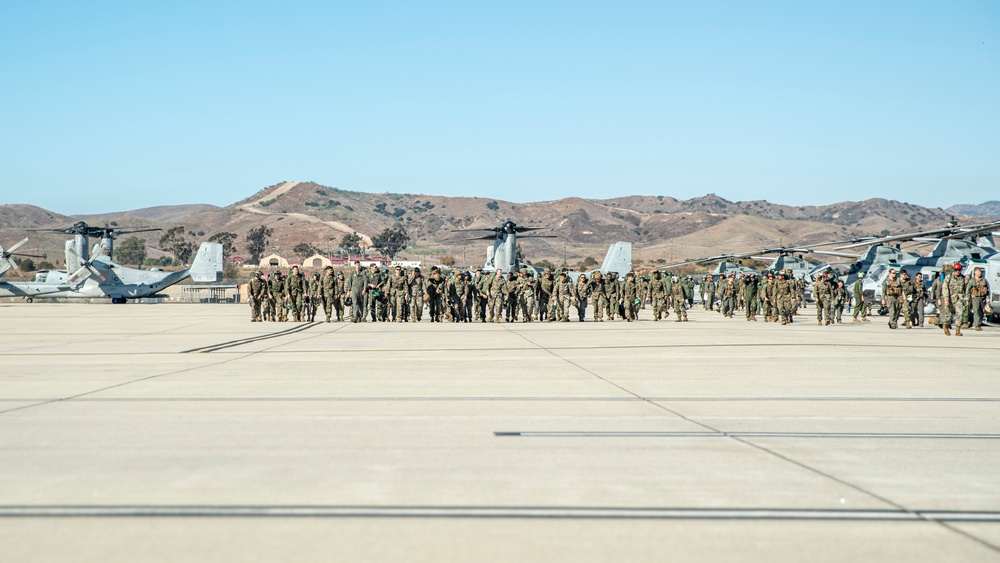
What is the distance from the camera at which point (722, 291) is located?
103 ft

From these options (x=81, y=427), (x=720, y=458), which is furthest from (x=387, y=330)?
(x=720, y=458)

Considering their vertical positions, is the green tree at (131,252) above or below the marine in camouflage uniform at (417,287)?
above

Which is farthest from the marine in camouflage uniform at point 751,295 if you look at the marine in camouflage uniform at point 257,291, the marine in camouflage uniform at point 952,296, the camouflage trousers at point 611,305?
the marine in camouflage uniform at point 257,291

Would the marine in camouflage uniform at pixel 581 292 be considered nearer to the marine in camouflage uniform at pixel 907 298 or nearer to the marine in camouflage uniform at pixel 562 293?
the marine in camouflage uniform at pixel 562 293

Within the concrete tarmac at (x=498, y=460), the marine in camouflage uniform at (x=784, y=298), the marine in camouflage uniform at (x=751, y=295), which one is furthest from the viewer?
the marine in camouflage uniform at (x=751, y=295)

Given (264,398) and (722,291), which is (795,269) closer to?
(722,291)

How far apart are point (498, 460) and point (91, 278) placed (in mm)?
39511

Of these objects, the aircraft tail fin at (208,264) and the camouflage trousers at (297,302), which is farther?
the aircraft tail fin at (208,264)

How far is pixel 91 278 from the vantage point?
133ft

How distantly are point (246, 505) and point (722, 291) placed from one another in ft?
92.6

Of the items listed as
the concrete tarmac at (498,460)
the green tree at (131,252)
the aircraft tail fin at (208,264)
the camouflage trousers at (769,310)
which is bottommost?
the concrete tarmac at (498,460)

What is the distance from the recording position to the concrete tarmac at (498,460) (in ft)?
13.5

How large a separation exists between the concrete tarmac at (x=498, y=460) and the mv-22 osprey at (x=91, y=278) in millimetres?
29976

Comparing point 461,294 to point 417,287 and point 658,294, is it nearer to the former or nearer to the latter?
point 417,287
